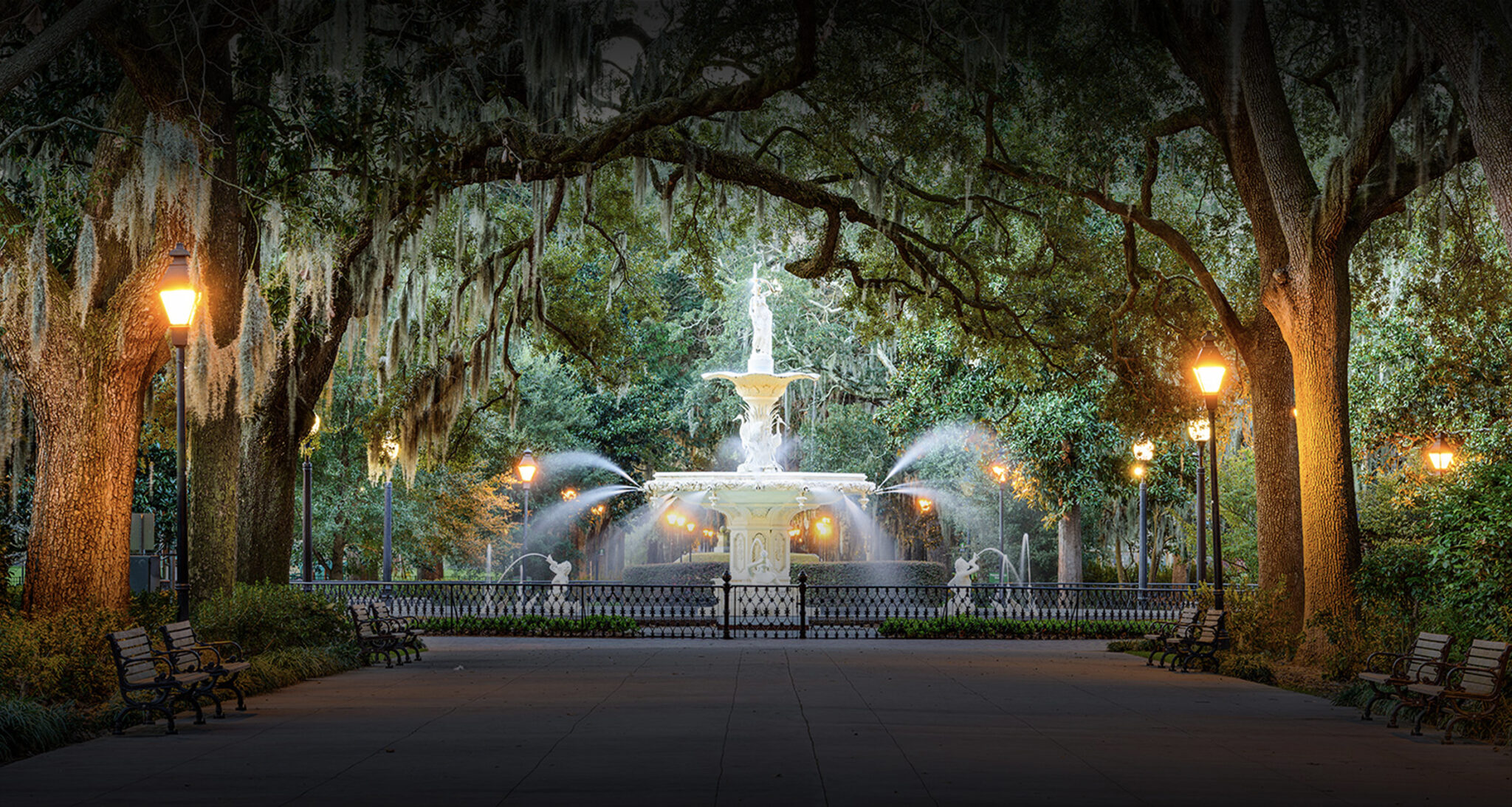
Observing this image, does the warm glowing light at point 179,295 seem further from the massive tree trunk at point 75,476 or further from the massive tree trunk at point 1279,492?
the massive tree trunk at point 1279,492

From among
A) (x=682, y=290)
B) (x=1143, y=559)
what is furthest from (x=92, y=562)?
(x=682, y=290)

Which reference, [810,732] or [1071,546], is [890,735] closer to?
[810,732]

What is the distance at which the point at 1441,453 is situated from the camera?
83.1 feet

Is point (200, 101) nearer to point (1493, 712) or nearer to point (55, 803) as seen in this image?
point (55, 803)

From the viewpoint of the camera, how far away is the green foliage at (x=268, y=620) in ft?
47.9

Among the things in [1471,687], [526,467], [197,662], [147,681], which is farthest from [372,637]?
[526,467]

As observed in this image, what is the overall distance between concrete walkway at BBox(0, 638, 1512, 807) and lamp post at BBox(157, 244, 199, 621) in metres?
1.43

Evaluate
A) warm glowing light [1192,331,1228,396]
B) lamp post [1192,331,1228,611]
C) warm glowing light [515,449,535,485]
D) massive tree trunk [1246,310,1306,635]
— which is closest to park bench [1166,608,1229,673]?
lamp post [1192,331,1228,611]

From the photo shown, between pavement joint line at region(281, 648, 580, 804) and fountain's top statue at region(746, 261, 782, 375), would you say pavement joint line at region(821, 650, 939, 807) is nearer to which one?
pavement joint line at region(281, 648, 580, 804)

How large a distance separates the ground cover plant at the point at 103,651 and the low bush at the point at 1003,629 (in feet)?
35.5

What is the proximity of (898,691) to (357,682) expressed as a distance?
234 inches

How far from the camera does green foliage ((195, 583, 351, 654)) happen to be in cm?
1459

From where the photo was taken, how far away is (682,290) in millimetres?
52594

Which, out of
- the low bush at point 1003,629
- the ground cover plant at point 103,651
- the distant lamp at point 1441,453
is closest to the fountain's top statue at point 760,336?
the low bush at point 1003,629
